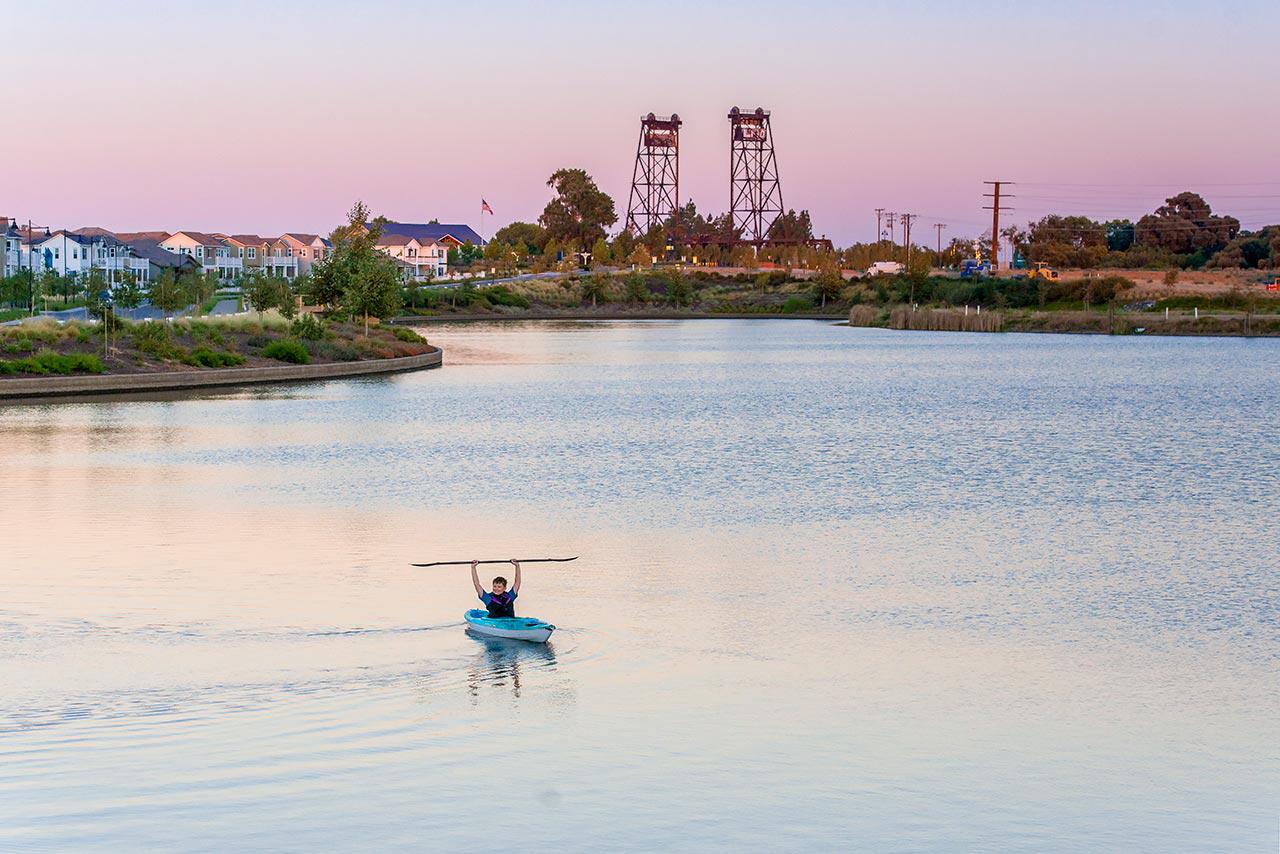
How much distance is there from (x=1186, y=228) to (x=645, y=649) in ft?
516

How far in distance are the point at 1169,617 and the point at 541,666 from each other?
21.7 feet

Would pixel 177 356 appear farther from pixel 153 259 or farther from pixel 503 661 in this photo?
pixel 153 259

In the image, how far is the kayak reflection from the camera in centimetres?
1309

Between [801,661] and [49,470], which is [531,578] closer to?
[801,661]

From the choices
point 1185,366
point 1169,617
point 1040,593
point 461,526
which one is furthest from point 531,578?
point 1185,366

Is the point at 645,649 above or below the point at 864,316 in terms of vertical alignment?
below

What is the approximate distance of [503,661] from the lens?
13820 mm

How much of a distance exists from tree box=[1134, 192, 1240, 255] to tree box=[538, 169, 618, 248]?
196 feet

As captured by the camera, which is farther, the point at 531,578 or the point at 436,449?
the point at 436,449

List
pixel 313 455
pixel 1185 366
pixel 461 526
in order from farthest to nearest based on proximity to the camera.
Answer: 1. pixel 1185 366
2. pixel 313 455
3. pixel 461 526

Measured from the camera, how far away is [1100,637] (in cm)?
1519

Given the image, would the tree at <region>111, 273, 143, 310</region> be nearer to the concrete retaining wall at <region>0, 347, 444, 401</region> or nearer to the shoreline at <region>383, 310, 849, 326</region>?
the concrete retaining wall at <region>0, 347, 444, 401</region>

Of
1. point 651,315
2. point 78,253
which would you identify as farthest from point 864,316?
point 78,253

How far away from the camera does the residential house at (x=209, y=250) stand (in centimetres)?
15762
